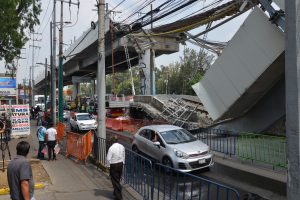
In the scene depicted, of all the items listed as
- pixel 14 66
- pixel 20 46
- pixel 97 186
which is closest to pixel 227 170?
pixel 97 186

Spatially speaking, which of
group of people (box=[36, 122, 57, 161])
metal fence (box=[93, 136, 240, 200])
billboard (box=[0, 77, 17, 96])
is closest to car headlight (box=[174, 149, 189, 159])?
metal fence (box=[93, 136, 240, 200])

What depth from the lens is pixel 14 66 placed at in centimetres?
1839

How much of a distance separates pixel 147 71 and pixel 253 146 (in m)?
24.1

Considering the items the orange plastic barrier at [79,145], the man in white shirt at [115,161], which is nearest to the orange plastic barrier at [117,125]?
the orange plastic barrier at [79,145]

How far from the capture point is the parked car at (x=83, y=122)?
30.3 m

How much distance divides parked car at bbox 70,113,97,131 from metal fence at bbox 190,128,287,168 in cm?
1489

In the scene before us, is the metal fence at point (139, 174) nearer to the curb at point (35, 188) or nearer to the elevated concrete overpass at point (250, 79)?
the curb at point (35, 188)

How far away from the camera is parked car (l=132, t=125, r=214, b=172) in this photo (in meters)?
12.0

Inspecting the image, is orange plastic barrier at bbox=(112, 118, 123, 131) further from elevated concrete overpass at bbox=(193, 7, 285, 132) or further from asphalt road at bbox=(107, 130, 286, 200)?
asphalt road at bbox=(107, 130, 286, 200)

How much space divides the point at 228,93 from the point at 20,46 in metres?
9.47

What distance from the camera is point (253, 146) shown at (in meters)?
13.9

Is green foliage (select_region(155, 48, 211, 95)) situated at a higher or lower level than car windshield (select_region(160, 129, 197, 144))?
higher

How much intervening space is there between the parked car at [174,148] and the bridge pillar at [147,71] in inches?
882

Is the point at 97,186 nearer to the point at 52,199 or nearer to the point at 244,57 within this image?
the point at 52,199
